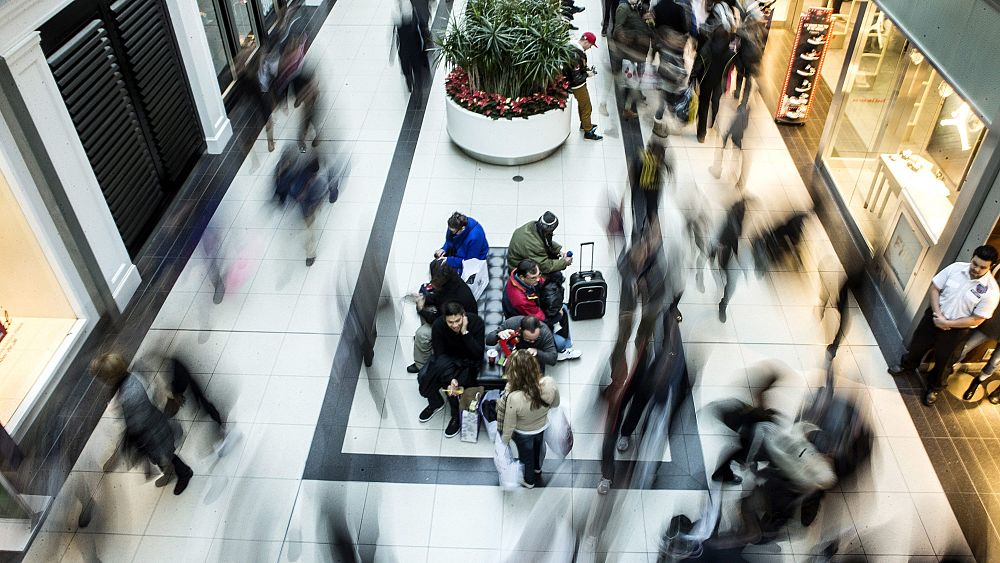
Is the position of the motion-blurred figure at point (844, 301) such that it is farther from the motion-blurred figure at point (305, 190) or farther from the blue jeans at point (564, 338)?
the motion-blurred figure at point (305, 190)

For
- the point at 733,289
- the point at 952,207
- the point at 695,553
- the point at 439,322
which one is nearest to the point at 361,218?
the point at 439,322

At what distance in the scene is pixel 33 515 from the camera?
616 centimetres

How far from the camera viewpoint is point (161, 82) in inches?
370

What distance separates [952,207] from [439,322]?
5003 millimetres

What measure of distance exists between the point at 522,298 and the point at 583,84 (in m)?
4.57

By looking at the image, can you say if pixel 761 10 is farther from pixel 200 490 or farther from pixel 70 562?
pixel 70 562

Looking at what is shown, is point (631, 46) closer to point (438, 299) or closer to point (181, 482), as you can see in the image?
point (438, 299)

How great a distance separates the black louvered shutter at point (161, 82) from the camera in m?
8.75

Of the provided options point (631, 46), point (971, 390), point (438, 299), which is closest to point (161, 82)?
point (438, 299)

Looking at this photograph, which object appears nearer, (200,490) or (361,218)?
(200,490)

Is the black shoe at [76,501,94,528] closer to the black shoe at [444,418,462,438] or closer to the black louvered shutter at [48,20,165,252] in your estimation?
the black shoe at [444,418,462,438]

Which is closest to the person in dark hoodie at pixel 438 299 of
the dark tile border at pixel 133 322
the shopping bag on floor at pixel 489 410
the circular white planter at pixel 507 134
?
the shopping bag on floor at pixel 489 410

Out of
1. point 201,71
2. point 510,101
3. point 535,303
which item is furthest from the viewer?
point 201,71

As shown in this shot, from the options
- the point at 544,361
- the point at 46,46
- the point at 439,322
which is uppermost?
the point at 46,46
